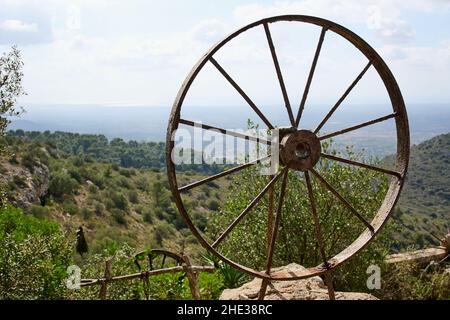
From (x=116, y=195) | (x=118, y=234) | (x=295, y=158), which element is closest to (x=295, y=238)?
(x=295, y=158)

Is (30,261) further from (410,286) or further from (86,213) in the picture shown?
(86,213)

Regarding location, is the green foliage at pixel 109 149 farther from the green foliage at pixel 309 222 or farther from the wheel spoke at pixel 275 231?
the wheel spoke at pixel 275 231

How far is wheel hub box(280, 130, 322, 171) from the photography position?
6.52 metres

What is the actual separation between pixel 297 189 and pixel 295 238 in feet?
4.44

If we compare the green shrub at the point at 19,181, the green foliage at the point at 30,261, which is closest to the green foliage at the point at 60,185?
the green shrub at the point at 19,181

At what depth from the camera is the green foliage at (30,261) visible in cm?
720

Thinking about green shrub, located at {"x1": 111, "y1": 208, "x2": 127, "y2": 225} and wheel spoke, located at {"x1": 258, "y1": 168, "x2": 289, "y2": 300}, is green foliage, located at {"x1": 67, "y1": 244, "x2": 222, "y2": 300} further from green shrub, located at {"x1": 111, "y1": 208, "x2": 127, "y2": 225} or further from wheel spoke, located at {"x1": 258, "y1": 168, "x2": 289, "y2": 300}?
green shrub, located at {"x1": 111, "y1": 208, "x2": 127, "y2": 225}

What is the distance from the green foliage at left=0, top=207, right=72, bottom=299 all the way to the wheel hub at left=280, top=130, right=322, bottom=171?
12.6 feet

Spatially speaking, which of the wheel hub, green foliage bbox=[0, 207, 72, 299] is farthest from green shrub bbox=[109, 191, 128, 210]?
the wheel hub

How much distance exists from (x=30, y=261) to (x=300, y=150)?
4.09 meters

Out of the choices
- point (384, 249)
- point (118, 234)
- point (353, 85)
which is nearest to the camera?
point (353, 85)
